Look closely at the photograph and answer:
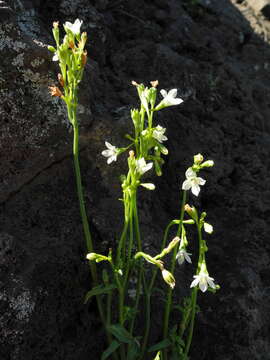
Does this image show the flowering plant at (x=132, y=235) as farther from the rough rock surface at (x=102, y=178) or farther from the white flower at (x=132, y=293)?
the rough rock surface at (x=102, y=178)

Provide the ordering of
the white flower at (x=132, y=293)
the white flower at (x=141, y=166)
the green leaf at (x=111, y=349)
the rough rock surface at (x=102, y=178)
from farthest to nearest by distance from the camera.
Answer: the white flower at (x=132, y=293) < the rough rock surface at (x=102, y=178) < the green leaf at (x=111, y=349) < the white flower at (x=141, y=166)

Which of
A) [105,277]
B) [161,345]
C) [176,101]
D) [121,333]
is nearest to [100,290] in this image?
[105,277]

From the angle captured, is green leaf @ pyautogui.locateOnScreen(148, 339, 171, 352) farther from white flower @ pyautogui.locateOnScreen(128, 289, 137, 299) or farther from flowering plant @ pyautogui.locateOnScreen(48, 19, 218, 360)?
white flower @ pyautogui.locateOnScreen(128, 289, 137, 299)

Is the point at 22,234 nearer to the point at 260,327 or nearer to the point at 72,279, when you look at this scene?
the point at 72,279

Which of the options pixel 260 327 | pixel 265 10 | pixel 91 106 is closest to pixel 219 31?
pixel 265 10

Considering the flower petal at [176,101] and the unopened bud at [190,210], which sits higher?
the flower petal at [176,101]

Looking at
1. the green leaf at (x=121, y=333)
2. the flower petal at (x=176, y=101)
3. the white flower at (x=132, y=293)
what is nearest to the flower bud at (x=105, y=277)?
the green leaf at (x=121, y=333)

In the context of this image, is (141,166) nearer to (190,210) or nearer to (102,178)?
(190,210)
